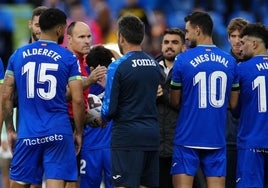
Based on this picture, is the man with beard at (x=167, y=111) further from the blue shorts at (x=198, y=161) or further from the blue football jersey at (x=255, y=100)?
the blue football jersey at (x=255, y=100)

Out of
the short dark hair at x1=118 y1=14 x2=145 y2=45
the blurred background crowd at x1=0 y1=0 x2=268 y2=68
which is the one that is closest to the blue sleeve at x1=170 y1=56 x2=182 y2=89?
the short dark hair at x1=118 y1=14 x2=145 y2=45

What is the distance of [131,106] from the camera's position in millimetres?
11633

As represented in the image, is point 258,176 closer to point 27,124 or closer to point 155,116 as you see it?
point 155,116

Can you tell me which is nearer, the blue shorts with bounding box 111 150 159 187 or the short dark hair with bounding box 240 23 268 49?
the blue shorts with bounding box 111 150 159 187

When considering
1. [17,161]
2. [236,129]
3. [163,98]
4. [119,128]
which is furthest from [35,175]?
[236,129]

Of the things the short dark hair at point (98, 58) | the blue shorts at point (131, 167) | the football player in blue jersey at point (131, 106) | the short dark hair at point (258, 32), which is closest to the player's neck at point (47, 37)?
the football player in blue jersey at point (131, 106)

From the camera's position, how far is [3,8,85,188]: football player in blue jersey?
38.1ft

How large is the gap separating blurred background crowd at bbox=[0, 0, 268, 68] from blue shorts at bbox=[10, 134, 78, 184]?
8.06 meters

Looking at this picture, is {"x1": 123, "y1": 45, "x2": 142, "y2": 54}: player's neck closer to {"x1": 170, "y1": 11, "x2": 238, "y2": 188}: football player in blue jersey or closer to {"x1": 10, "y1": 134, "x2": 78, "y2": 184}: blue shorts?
{"x1": 170, "y1": 11, "x2": 238, "y2": 188}: football player in blue jersey

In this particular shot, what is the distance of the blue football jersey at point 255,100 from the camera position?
40.4ft

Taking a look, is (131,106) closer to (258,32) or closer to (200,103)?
(200,103)

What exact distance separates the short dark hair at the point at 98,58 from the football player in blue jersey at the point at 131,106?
1.08 m

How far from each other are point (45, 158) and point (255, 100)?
252 centimetres

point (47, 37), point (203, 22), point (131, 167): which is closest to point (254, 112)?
point (203, 22)
